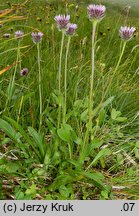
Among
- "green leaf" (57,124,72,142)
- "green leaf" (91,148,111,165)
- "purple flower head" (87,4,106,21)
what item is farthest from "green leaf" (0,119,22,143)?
"purple flower head" (87,4,106,21)

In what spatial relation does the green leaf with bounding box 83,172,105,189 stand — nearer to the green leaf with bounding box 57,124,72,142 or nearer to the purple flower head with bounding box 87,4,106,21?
the green leaf with bounding box 57,124,72,142

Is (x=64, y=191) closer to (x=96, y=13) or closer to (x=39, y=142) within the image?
(x=39, y=142)

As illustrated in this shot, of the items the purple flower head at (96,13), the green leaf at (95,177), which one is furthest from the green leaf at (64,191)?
the purple flower head at (96,13)

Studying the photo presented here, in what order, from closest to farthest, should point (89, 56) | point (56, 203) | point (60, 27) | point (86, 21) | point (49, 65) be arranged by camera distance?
point (56, 203)
point (60, 27)
point (49, 65)
point (89, 56)
point (86, 21)

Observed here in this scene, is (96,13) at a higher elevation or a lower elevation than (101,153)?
higher

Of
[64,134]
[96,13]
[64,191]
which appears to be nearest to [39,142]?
[64,134]

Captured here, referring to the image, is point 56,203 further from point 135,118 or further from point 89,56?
point 89,56

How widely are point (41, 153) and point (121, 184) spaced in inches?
14.9

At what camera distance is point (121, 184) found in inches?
70.7

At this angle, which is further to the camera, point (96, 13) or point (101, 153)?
point (101, 153)

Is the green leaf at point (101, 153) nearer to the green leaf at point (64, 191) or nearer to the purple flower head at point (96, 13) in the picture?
the green leaf at point (64, 191)

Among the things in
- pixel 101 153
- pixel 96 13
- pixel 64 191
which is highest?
pixel 96 13

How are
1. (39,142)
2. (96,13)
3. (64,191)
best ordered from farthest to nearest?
1. (39,142)
2. (64,191)
3. (96,13)

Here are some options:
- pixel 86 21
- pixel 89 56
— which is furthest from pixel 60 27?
pixel 86 21
